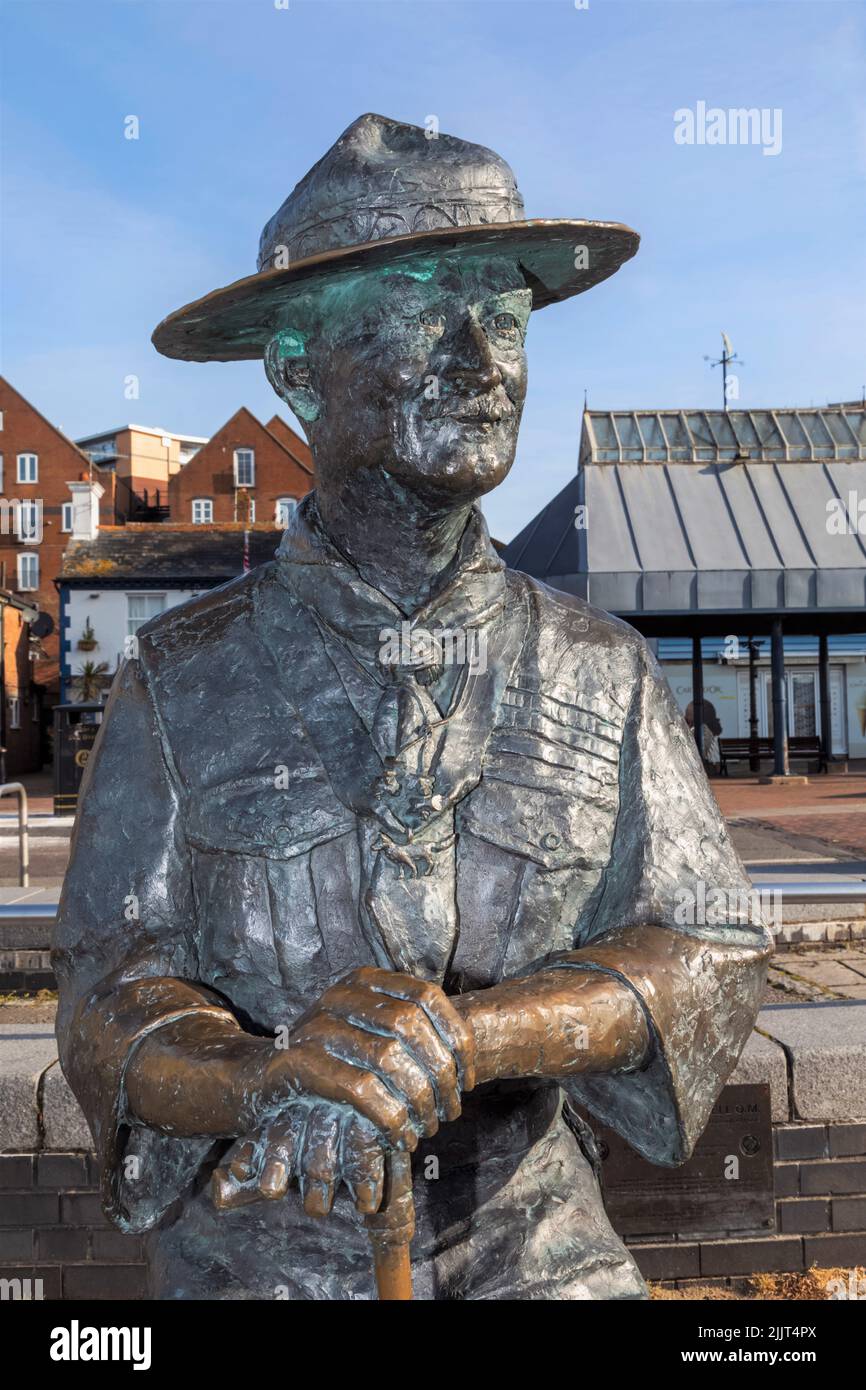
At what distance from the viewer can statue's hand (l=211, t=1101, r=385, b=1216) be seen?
4.41ft

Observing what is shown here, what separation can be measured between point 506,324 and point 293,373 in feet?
1.17

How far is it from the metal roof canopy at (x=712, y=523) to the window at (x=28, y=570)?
2019cm

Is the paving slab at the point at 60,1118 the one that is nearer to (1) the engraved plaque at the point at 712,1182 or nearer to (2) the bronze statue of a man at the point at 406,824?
A: (1) the engraved plaque at the point at 712,1182

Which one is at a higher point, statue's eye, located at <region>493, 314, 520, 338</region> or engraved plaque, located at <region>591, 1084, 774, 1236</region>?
statue's eye, located at <region>493, 314, 520, 338</region>

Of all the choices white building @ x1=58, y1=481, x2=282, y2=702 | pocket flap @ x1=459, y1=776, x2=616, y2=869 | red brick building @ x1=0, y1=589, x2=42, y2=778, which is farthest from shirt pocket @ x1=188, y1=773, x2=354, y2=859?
red brick building @ x1=0, y1=589, x2=42, y2=778

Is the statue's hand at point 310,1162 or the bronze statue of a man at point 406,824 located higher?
the bronze statue of a man at point 406,824

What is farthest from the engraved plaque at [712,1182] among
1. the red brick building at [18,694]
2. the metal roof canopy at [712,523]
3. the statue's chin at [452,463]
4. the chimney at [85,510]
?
the chimney at [85,510]

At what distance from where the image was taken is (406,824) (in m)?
1.68

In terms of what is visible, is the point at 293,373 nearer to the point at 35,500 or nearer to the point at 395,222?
the point at 395,222

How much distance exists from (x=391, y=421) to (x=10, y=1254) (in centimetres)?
342

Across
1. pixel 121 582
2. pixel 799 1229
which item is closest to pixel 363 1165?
pixel 799 1229

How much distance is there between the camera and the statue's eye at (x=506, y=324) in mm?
1727

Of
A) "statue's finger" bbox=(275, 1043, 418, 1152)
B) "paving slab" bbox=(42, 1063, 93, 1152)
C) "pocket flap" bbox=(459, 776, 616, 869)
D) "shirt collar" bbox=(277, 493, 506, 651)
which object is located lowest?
"paving slab" bbox=(42, 1063, 93, 1152)

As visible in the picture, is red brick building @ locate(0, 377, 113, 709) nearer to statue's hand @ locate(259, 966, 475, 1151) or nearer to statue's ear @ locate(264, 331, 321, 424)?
statue's ear @ locate(264, 331, 321, 424)
